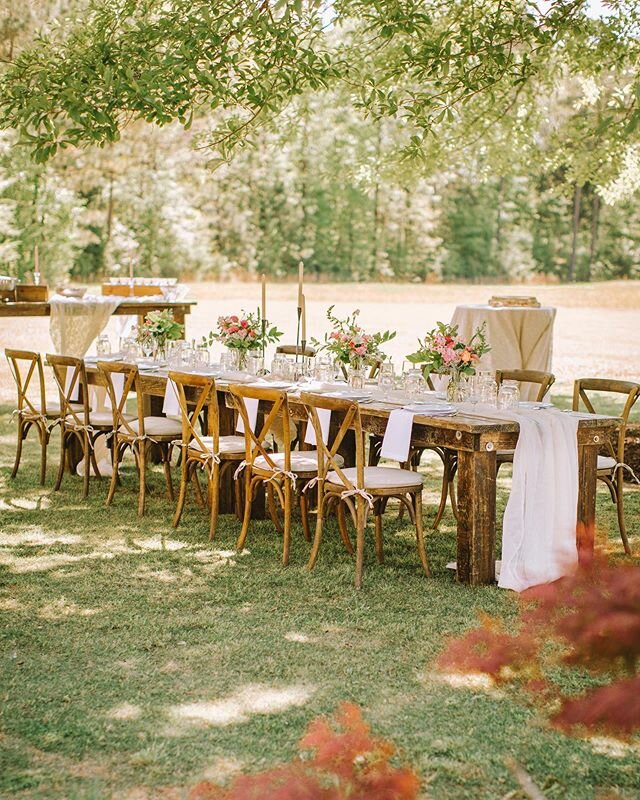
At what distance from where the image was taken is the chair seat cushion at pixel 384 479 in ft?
17.8

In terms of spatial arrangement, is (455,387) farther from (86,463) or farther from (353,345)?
(86,463)

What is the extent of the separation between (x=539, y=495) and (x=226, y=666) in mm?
1819

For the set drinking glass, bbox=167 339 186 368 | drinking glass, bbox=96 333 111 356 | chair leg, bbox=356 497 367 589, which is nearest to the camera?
chair leg, bbox=356 497 367 589

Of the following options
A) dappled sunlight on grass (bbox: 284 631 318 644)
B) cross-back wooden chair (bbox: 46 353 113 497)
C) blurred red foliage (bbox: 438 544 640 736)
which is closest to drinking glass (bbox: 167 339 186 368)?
cross-back wooden chair (bbox: 46 353 113 497)

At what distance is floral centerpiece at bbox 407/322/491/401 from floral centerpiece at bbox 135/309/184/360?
8.49 ft

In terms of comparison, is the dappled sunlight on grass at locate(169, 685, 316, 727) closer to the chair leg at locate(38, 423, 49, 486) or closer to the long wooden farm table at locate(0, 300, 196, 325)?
the chair leg at locate(38, 423, 49, 486)

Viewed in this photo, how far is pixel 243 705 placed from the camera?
3.86 m

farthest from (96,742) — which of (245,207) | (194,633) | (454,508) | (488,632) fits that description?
(245,207)

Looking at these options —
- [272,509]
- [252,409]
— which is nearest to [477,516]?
[272,509]

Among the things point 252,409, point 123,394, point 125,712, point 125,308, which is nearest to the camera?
point 125,712

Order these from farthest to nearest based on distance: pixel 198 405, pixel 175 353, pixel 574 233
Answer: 1. pixel 574 233
2. pixel 175 353
3. pixel 198 405

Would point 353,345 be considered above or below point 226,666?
above

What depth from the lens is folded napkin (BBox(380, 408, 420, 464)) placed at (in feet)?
17.7

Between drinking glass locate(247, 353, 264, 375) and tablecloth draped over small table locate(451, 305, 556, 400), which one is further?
tablecloth draped over small table locate(451, 305, 556, 400)
